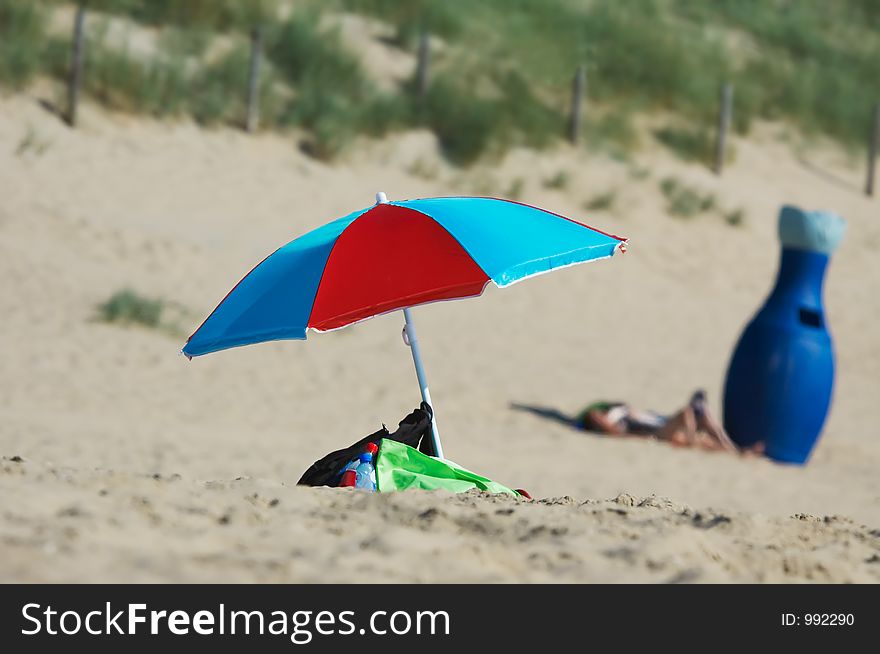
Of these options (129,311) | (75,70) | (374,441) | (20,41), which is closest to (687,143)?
(75,70)

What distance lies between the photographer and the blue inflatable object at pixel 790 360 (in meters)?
9.25

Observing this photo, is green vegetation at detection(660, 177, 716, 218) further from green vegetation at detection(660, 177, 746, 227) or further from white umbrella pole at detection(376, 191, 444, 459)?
white umbrella pole at detection(376, 191, 444, 459)

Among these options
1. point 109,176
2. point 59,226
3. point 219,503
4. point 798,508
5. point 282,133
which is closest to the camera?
point 219,503

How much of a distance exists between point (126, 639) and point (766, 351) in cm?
703

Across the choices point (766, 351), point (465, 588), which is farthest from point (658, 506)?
point (766, 351)

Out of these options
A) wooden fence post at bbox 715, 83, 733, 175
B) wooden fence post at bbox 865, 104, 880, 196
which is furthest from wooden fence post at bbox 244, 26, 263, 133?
wooden fence post at bbox 865, 104, 880, 196

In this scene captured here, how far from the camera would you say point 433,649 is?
308cm

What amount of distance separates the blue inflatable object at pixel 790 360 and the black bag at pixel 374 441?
199 inches

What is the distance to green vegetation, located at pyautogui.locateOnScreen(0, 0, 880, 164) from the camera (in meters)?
14.9

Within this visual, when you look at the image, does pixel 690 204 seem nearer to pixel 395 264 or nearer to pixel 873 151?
pixel 873 151

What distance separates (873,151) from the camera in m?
19.2

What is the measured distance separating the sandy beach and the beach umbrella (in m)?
0.55

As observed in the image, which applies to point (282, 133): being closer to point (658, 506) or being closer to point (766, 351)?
point (766, 351)

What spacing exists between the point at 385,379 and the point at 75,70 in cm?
578
